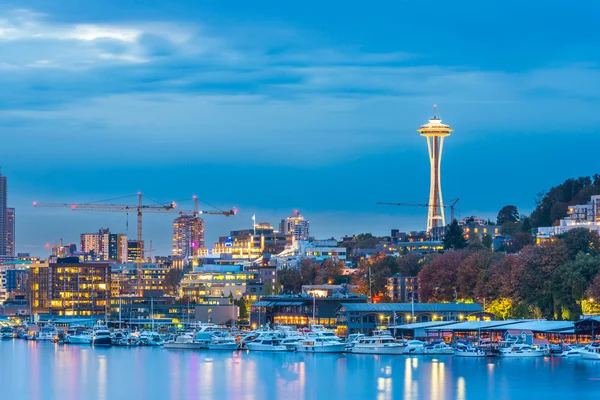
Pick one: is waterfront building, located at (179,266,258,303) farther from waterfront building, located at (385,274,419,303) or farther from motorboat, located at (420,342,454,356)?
motorboat, located at (420,342,454,356)

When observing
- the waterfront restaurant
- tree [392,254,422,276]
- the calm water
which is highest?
tree [392,254,422,276]

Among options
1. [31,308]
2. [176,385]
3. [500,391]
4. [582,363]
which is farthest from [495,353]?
[31,308]

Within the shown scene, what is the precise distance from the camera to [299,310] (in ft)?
358

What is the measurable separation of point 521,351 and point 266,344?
64.6 ft

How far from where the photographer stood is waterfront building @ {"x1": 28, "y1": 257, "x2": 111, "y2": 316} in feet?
507

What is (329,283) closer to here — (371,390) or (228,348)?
(228,348)

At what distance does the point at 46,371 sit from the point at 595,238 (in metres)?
48.0

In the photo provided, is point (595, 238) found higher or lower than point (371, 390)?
higher

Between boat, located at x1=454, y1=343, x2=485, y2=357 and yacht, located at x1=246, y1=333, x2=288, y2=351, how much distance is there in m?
13.2

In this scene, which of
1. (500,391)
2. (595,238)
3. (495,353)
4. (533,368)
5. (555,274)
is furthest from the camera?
(595,238)

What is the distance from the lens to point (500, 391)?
6681 cm

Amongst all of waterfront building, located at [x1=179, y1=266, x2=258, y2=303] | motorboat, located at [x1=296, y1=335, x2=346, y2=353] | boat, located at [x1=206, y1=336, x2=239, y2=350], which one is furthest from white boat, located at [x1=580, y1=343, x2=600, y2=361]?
waterfront building, located at [x1=179, y1=266, x2=258, y2=303]

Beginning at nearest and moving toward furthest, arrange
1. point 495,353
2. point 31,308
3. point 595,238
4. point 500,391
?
point 500,391, point 495,353, point 595,238, point 31,308

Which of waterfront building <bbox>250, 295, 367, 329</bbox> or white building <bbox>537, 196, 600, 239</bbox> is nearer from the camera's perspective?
waterfront building <bbox>250, 295, 367, 329</bbox>
